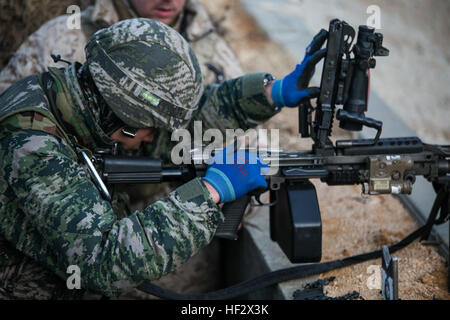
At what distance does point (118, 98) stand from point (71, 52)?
1621mm

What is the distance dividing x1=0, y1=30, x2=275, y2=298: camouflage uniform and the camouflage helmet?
0.19m

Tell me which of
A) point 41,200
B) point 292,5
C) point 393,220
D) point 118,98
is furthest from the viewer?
point 292,5

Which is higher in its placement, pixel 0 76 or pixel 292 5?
pixel 292 5

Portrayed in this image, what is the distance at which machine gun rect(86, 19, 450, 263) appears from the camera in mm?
2572

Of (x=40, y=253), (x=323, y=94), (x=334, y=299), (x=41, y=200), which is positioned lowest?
(x=334, y=299)

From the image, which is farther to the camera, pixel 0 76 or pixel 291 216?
pixel 0 76

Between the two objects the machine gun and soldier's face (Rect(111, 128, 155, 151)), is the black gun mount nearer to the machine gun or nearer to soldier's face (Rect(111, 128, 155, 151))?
the machine gun

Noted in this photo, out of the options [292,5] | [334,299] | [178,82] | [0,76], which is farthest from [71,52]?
[292,5]

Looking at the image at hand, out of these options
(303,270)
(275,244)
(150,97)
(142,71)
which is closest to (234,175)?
(150,97)

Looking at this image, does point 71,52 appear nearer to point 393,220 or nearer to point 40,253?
point 40,253

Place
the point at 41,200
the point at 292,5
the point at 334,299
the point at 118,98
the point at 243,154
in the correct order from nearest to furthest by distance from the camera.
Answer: the point at 41,200, the point at 118,98, the point at 243,154, the point at 334,299, the point at 292,5

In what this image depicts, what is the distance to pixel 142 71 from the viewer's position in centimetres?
221

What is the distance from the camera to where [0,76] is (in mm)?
3664

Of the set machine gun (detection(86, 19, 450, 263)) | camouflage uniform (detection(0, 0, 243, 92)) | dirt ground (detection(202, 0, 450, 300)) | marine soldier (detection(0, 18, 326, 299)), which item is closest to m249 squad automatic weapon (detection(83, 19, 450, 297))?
machine gun (detection(86, 19, 450, 263))
